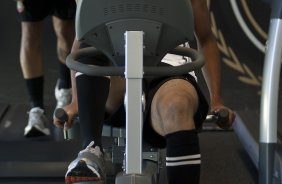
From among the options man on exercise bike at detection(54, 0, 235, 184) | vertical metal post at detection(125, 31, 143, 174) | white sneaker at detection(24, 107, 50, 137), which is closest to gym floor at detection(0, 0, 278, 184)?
white sneaker at detection(24, 107, 50, 137)

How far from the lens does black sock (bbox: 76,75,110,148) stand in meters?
1.89

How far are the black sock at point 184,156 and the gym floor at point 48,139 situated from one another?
1.11 m

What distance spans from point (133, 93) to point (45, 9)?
7.34 ft

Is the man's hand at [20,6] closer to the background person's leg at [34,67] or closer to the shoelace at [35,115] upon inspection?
the background person's leg at [34,67]

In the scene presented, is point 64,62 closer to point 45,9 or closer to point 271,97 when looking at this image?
point 45,9

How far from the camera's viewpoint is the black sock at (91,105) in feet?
6.20

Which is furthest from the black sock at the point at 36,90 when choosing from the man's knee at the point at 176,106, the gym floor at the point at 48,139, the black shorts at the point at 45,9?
the man's knee at the point at 176,106

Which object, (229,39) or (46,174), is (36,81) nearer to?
(46,174)

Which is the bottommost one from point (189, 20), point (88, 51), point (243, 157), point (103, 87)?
point (243, 157)

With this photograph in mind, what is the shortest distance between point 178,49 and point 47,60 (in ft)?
9.11

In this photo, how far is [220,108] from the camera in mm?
2033

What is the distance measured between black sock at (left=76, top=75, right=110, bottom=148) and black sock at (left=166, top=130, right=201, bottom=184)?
0.27 metres

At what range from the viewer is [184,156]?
1753 mm

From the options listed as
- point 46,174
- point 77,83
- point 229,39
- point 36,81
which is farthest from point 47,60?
point 77,83
